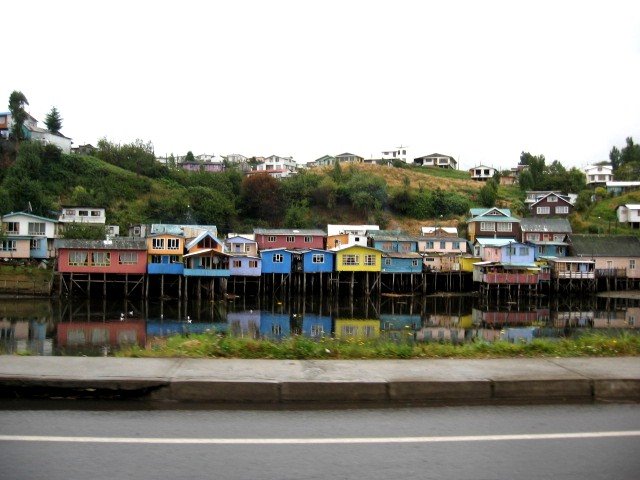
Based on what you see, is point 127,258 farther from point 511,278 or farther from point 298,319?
point 511,278

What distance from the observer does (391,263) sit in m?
48.7

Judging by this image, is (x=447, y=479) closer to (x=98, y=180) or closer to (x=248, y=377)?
(x=248, y=377)

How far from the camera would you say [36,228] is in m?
46.0

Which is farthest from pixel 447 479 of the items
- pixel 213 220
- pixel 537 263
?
pixel 213 220

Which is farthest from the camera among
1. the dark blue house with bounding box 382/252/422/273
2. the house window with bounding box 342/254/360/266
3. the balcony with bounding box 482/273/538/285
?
the dark blue house with bounding box 382/252/422/273

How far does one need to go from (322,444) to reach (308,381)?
1.25 meters

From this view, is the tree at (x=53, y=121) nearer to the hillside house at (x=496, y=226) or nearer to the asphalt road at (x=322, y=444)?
the hillside house at (x=496, y=226)

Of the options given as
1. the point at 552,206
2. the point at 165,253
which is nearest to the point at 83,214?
the point at 165,253

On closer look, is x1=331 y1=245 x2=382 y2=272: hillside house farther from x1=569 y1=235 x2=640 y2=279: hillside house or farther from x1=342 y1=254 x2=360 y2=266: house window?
x1=569 y1=235 x2=640 y2=279: hillside house

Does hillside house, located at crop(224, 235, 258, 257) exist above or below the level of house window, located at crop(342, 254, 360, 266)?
above

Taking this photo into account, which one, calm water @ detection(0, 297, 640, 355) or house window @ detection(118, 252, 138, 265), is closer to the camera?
calm water @ detection(0, 297, 640, 355)

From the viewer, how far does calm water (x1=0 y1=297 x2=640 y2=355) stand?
2473cm

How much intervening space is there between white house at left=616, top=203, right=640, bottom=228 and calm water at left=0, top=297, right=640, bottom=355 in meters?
22.6

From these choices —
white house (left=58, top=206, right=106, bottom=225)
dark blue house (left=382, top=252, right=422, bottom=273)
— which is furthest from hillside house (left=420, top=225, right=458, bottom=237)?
white house (left=58, top=206, right=106, bottom=225)
